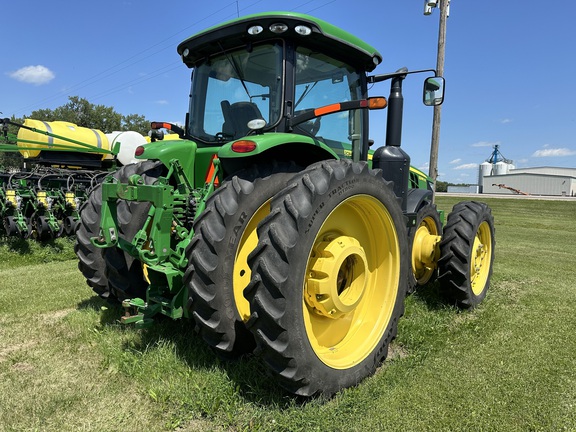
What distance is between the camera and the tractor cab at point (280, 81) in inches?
126

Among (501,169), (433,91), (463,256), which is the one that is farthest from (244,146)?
(501,169)

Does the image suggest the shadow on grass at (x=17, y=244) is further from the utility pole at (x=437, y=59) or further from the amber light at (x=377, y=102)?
the utility pole at (x=437, y=59)

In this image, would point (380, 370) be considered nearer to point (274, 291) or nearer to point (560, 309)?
point (274, 291)

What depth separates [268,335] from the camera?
2.31 m

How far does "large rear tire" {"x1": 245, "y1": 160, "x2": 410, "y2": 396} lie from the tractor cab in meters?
0.53

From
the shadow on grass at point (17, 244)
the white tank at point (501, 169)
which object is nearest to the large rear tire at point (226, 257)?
the shadow on grass at point (17, 244)

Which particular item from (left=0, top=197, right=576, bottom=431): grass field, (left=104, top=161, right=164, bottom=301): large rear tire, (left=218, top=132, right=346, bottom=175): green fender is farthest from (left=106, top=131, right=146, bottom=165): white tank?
(left=218, top=132, right=346, bottom=175): green fender

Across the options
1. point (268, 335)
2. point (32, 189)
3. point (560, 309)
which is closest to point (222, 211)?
point (268, 335)

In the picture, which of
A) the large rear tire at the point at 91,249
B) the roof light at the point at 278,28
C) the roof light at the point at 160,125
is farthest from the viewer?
the roof light at the point at 160,125

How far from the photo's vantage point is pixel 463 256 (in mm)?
4301

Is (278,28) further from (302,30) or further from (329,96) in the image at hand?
(329,96)

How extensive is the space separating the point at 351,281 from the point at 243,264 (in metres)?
0.81

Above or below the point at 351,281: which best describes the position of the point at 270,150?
above

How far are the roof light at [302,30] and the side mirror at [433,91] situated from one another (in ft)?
5.05
